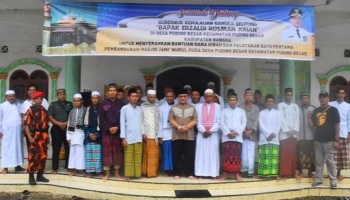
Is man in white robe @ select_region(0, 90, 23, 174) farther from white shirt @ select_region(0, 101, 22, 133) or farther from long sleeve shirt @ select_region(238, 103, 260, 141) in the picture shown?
long sleeve shirt @ select_region(238, 103, 260, 141)

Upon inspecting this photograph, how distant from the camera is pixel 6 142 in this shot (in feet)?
20.8

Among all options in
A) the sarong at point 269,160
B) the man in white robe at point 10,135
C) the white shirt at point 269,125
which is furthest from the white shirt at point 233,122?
the man in white robe at point 10,135

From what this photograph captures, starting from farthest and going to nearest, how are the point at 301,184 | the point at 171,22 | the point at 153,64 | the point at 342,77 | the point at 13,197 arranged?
the point at 342,77
the point at 153,64
the point at 171,22
the point at 301,184
the point at 13,197

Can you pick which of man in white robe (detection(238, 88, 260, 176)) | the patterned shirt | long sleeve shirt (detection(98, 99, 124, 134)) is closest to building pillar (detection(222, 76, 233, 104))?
man in white robe (detection(238, 88, 260, 176))

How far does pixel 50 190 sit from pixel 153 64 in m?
3.91

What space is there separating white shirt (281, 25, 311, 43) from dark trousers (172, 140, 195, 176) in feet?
8.10

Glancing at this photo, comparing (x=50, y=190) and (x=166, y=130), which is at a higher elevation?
(x=166, y=130)

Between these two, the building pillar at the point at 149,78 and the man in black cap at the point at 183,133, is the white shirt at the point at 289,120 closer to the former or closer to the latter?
the man in black cap at the point at 183,133

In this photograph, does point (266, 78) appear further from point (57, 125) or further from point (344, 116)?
point (57, 125)

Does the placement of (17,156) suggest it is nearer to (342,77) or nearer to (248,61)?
(248,61)

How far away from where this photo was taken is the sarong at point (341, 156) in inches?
244

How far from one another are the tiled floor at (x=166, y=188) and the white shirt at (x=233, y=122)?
713 mm

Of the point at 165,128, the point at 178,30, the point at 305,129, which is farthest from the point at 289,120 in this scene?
the point at 178,30

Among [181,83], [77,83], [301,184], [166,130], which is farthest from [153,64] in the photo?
[301,184]
